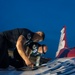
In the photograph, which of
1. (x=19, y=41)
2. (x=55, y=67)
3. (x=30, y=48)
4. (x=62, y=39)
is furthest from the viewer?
(x=62, y=39)

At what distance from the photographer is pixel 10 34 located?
3.37m

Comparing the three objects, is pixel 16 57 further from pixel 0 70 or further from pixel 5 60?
pixel 0 70

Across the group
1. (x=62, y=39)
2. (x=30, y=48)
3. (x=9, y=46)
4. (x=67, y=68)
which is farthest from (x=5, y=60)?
(x=62, y=39)

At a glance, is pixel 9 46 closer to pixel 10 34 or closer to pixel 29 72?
pixel 10 34

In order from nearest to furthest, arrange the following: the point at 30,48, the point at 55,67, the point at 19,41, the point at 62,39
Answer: the point at 19,41 < the point at 55,67 < the point at 30,48 < the point at 62,39

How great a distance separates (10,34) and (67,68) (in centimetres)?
70

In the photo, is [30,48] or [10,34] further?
[30,48]

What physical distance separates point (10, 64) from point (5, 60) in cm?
28

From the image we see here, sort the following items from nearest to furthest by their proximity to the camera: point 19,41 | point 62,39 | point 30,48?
1. point 19,41
2. point 30,48
3. point 62,39

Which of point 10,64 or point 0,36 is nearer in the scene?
point 0,36

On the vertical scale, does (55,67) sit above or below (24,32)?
below

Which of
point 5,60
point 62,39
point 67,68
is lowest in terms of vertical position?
point 67,68

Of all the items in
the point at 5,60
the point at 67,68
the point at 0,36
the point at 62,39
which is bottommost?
the point at 67,68

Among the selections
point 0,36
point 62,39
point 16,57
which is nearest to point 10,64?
point 16,57
